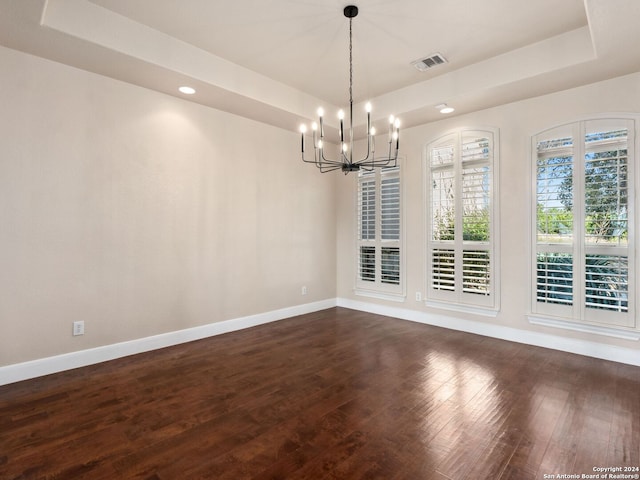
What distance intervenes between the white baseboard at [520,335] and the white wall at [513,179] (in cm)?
2

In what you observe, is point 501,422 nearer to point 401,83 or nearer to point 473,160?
point 473,160

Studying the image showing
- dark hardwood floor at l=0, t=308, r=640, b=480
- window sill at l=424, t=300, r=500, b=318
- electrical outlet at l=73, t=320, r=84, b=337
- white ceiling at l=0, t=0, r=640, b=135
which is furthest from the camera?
window sill at l=424, t=300, r=500, b=318

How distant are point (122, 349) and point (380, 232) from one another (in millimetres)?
3851

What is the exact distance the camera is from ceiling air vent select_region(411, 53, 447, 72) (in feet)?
12.1

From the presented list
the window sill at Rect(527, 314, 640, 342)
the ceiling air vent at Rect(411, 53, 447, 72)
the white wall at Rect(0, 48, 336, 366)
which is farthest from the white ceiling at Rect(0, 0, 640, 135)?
the window sill at Rect(527, 314, 640, 342)

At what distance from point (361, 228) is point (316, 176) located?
1.18 metres

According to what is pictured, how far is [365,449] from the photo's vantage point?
6.76ft

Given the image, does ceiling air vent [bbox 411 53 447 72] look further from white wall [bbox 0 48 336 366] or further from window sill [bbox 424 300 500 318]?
window sill [bbox 424 300 500 318]

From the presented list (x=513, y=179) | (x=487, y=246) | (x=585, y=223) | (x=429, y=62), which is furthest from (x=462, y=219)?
(x=429, y=62)

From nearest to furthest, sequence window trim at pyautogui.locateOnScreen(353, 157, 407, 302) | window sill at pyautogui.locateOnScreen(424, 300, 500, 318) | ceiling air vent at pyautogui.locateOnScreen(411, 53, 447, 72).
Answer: ceiling air vent at pyautogui.locateOnScreen(411, 53, 447, 72) → window sill at pyautogui.locateOnScreen(424, 300, 500, 318) → window trim at pyautogui.locateOnScreen(353, 157, 407, 302)

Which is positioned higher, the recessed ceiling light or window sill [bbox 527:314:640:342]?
the recessed ceiling light

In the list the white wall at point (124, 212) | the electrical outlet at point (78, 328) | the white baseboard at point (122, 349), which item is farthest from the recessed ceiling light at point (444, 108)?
the electrical outlet at point (78, 328)

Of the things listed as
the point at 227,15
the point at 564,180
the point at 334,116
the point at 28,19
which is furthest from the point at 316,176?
the point at 28,19

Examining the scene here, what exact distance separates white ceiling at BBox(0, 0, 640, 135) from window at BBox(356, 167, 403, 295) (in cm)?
140
